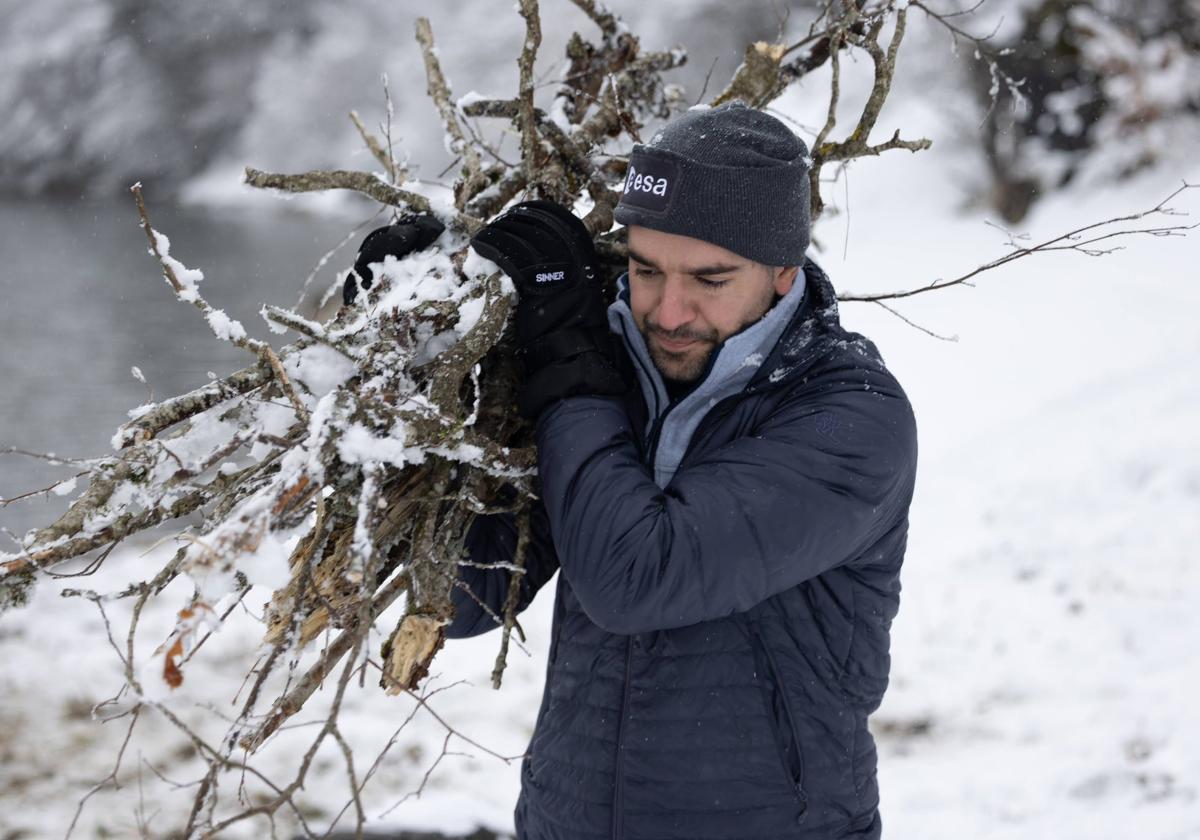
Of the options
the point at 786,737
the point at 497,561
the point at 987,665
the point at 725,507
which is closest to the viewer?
the point at 725,507

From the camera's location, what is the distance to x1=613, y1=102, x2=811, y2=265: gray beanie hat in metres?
1.57

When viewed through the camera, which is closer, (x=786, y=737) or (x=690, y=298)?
(x=786, y=737)

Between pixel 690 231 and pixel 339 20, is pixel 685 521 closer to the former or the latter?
pixel 690 231

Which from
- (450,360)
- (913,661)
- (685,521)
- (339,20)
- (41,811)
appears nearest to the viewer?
(685,521)

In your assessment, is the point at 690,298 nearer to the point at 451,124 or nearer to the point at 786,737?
the point at 786,737

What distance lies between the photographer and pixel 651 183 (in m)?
1.61

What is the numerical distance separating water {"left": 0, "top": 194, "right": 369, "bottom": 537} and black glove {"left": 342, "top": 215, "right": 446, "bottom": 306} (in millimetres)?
5335

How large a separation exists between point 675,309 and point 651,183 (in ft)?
0.72

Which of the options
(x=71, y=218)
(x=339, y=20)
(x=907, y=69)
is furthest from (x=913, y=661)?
(x=339, y=20)

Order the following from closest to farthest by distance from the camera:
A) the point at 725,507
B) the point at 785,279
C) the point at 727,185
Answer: the point at 725,507 → the point at 727,185 → the point at 785,279

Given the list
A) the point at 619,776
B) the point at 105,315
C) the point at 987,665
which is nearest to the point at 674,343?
the point at 619,776

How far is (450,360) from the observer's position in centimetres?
151

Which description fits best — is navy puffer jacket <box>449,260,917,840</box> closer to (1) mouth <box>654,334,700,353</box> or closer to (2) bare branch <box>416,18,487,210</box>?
(1) mouth <box>654,334,700,353</box>

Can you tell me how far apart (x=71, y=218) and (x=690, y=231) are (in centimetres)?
2529
